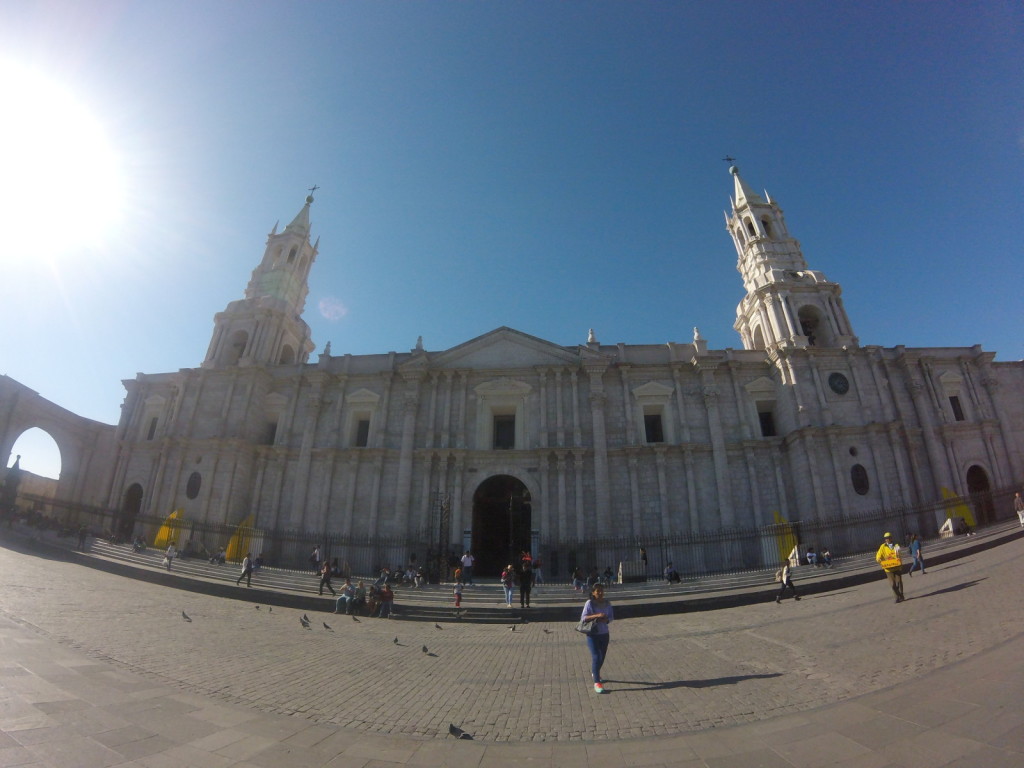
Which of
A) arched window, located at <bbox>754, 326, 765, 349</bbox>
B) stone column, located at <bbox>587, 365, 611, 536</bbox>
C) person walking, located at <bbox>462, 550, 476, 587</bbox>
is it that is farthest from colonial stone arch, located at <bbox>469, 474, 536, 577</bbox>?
arched window, located at <bbox>754, 326, 765, 349</bbox>

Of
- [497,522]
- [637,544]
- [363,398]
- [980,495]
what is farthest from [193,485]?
[980,495]

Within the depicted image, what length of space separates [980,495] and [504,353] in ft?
80.5

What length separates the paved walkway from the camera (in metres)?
4.13

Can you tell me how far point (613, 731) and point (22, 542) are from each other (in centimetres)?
2860

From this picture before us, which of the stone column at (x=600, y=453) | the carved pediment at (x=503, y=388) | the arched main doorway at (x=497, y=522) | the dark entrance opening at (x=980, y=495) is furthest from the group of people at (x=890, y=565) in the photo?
the carved pediment at (x=503, y=388)

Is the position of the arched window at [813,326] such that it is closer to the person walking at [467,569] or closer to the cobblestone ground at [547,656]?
the cobblestone ground at [547,656]

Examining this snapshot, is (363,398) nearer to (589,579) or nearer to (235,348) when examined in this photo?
(235,348)

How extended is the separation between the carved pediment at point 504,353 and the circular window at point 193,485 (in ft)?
48.6

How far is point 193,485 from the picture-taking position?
25359mm

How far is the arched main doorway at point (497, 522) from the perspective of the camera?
→ 925 inches

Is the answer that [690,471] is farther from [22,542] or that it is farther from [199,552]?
[22,542]

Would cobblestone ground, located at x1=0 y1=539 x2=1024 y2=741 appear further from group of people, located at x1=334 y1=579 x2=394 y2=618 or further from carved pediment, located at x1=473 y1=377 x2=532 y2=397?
carved pediment, located at x1=473 y1=377 x2=532 y2=397

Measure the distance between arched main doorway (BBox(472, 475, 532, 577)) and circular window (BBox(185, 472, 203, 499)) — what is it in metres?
15.9

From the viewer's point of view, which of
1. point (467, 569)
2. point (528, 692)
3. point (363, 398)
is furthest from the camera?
point (363, 398)
